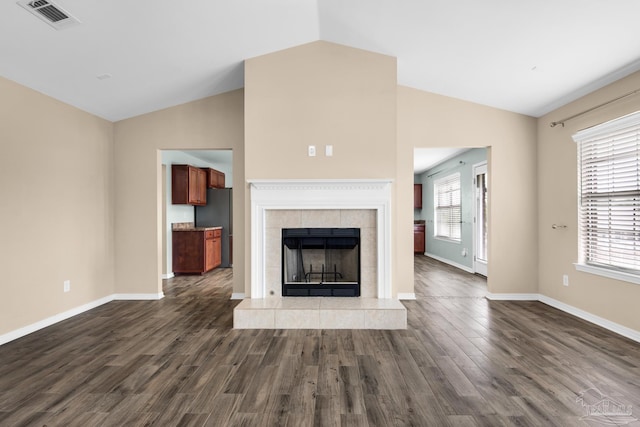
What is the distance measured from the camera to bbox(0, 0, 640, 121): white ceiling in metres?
2.51

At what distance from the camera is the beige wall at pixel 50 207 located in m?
2.99

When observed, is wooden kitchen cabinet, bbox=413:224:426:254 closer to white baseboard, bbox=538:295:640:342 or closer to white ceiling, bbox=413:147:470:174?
white ceiling, bbox=413:147:470:174

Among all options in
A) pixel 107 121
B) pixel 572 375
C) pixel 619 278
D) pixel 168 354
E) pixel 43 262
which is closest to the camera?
pixel 572 375

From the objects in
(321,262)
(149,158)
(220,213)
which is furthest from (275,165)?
(220,213)

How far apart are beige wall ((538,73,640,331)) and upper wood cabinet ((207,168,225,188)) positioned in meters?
5.79

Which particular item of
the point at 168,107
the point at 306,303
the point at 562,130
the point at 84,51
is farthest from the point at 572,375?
the point at 168,107

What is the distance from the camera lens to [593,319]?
3.37m

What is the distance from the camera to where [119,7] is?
245 centimetres

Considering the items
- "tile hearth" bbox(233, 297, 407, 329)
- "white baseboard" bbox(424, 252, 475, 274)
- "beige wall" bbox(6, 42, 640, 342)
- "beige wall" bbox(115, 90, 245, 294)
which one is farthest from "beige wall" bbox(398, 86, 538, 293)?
"beige wall" bbox(115, 90, 245, 294)

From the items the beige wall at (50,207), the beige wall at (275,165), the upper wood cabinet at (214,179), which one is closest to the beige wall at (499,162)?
the beige wall at (275,165)

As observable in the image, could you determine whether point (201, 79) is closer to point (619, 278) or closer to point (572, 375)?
point (572, 375)

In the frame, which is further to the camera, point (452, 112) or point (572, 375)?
point (452, 112)

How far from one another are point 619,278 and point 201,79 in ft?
16.3

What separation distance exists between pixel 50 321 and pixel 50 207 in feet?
4.00
